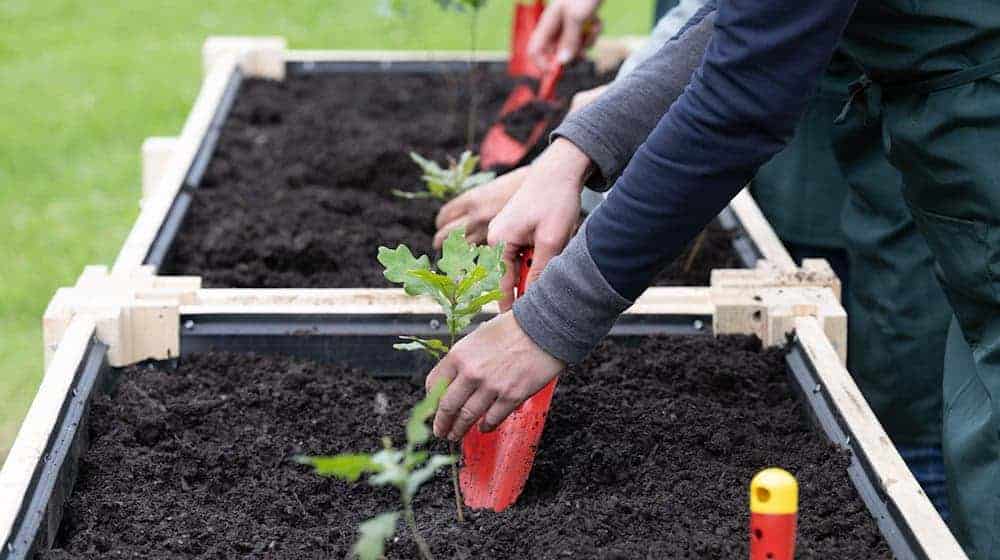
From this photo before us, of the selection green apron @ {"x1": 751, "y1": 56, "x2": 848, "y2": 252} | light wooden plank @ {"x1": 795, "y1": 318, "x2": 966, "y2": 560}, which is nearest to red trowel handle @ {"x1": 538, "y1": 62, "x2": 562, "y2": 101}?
green apron @ {"x1": 751, "y1": 56, "x2": 848, "y2": 252}

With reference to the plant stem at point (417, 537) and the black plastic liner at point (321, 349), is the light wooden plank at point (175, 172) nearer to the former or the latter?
the black plastic liner at point (321, 349)

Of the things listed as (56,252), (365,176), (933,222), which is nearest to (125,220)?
(56,252)

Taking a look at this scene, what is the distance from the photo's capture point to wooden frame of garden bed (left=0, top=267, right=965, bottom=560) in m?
2.12

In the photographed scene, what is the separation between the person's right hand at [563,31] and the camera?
360 cm

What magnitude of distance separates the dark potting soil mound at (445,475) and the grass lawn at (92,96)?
4.73 feet

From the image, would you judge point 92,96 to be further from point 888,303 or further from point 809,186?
point 888,303

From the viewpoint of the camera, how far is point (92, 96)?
608 cm

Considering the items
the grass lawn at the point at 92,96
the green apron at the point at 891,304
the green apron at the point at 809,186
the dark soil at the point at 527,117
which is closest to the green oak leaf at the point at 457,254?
Answer: the green apron at the point at 891,304

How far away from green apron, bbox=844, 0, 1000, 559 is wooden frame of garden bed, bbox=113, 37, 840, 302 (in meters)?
0.57

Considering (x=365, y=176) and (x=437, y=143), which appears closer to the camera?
(x=365, y=176)

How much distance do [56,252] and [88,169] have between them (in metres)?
0.83

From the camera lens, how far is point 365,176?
365cm

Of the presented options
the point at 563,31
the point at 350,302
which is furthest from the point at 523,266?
the point at 563,31

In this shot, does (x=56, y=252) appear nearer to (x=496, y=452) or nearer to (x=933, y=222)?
(x=496, y=452)
